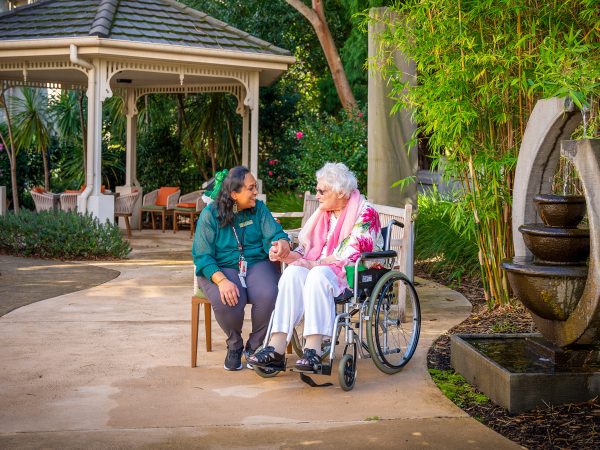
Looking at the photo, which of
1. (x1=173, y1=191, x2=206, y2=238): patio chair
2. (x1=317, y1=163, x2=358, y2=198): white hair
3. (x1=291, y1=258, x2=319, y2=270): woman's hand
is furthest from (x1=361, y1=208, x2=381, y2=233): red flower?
(x1=173, y1=191, x2=206, y2=238): patio chair

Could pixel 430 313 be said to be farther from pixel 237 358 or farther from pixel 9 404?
pixel 9 404

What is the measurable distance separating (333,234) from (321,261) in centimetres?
20

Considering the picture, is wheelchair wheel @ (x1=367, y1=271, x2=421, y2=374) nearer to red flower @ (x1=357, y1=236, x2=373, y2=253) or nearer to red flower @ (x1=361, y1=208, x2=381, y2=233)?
red flower @ (x1=357, y1=236, x2=373, y2=253)

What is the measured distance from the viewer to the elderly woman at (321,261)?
4980 millimetres

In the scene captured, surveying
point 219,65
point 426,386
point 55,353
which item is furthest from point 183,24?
point 426,386

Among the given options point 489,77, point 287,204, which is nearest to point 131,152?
point 287,204

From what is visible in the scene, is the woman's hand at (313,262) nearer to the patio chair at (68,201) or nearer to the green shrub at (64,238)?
the green shrub at (64,238)

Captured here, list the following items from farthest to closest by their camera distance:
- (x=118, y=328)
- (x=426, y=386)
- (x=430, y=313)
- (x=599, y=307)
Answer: (x=430, y=313) < (x=118, y=328) < (x=426, y=386) < (x=599, y=307)

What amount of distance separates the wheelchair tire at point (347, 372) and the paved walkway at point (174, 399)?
59 millimetres

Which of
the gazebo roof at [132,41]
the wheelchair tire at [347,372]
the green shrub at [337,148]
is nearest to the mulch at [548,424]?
the wheelchair tire at [347,372]

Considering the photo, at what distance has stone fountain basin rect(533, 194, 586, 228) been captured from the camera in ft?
15.5

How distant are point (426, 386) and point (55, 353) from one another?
2.38 m

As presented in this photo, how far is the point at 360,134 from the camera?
1310cm

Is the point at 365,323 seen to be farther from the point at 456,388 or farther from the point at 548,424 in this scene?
the point at 548,424
